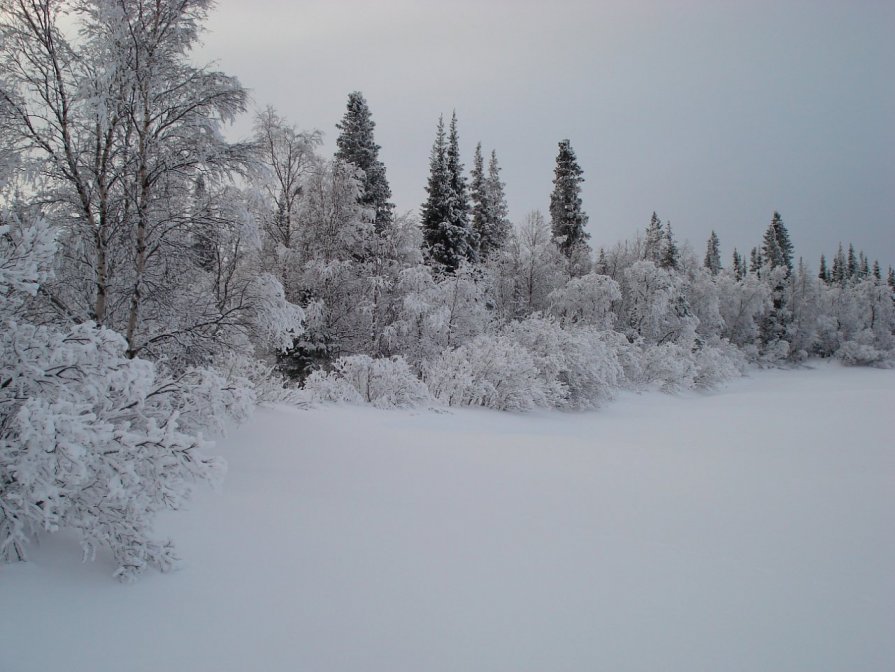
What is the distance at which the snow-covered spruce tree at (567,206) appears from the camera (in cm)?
2955

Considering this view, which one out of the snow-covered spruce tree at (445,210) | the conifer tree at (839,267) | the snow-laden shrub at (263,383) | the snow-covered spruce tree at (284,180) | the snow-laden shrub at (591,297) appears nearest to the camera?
the snow-laden shrub at (263,383)

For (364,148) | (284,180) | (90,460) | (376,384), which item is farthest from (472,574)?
(364,148)

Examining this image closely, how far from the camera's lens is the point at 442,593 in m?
2.72

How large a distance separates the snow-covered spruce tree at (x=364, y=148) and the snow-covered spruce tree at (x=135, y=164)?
13.5 m

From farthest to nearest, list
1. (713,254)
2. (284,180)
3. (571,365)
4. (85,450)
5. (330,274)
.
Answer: (713,254), (284,180), (330,274), (571,365), (85,450)

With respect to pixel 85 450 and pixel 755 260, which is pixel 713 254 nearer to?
pixel 755 260

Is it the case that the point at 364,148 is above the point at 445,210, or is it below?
above

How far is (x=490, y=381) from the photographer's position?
1069 centimetres

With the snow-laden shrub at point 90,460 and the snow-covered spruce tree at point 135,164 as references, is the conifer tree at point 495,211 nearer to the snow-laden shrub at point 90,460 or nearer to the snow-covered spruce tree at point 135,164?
the snow-covered spruce tree at point 135,164

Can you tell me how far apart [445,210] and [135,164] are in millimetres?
17425

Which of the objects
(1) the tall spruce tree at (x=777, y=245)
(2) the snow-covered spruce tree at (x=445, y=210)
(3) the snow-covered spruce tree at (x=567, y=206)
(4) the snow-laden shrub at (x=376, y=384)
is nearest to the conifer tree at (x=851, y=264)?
(1) the tall spruce tree at (x=777, y=245)

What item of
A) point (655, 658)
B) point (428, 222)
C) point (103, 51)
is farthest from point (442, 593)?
point (428, 222)

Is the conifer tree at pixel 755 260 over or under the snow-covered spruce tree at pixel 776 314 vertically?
over

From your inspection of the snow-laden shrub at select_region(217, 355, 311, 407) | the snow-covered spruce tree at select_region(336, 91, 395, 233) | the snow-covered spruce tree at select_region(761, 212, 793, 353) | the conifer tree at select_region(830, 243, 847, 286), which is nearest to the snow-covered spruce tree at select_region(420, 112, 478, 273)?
the snow-covered spruce tree at select_region(336, 91, 395, 233)
